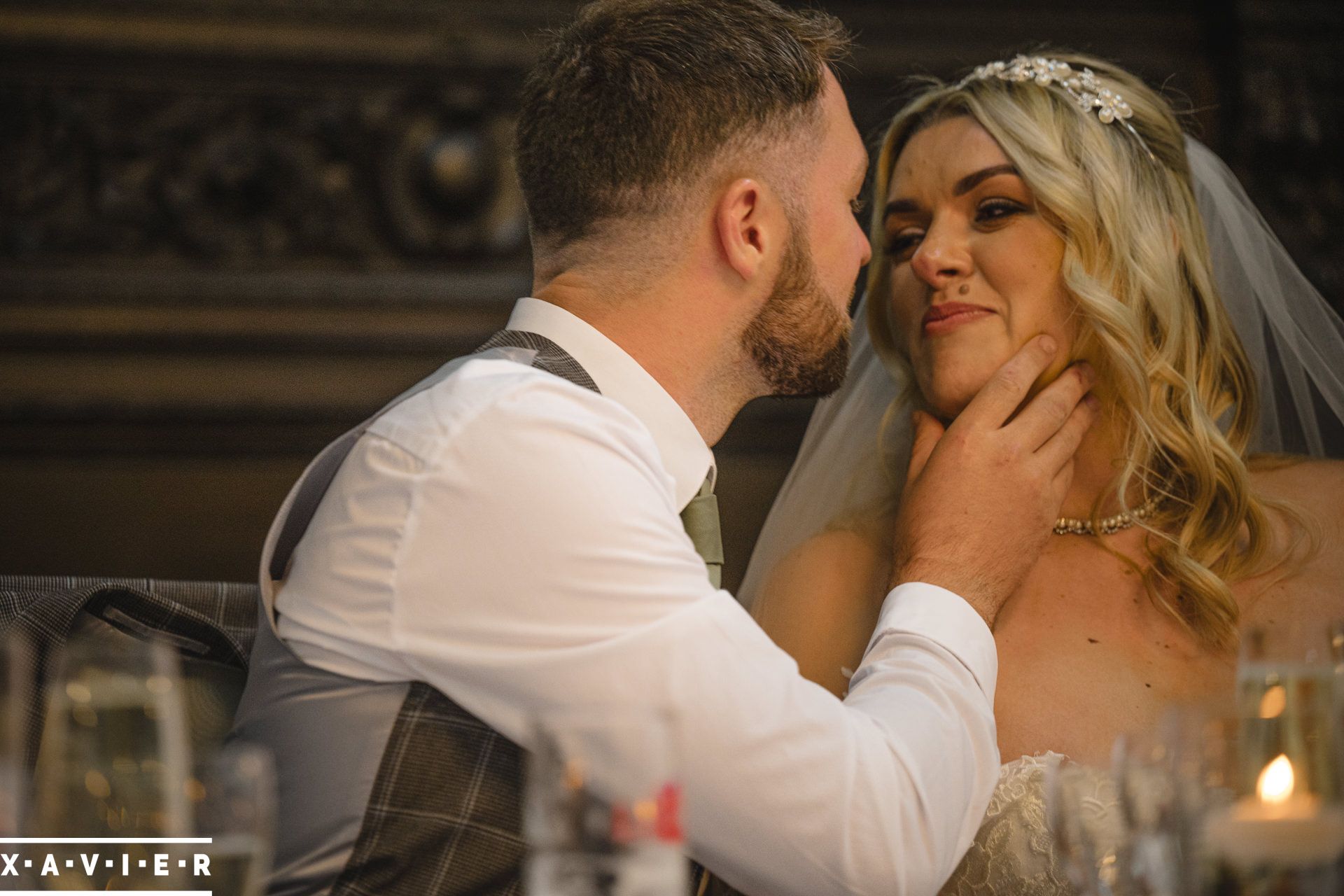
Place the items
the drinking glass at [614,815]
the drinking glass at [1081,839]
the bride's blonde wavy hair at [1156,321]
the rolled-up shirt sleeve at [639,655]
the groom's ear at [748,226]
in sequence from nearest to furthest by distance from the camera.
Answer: the drinking glass at [614,815] → the drinking glass at [1081,839] → the rolled-up shirt sleeve at [639,655] → the groom's ear at [748,226] → the bride's blonde wavy hair at [1156,321]

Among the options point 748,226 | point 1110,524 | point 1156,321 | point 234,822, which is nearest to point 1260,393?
point 1156,321

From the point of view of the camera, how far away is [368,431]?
129cm

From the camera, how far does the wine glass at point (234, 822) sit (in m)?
0.81

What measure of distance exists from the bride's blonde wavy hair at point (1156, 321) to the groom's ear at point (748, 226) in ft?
1.68

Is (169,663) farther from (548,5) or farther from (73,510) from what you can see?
(548,5)

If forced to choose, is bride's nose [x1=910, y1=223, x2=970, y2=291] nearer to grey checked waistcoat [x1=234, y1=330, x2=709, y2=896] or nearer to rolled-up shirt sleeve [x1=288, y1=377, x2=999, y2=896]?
rolled-up shirt sleeve [x1=288, y1=377, x2=999, y2=896]

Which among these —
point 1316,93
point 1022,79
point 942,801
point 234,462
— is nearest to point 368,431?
point 942,801

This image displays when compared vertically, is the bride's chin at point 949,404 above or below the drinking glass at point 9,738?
above

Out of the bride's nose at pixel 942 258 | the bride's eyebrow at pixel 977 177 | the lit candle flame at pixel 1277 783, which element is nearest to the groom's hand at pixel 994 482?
the bride's nose at pixel 942 258

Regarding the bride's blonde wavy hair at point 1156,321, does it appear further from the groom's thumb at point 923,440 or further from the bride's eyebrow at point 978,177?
the groom's thumb at point 923,440

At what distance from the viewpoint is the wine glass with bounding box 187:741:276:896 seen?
810mm

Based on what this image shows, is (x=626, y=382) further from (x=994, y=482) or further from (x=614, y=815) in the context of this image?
(x=614, y=815)

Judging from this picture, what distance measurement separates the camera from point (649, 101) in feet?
5.21

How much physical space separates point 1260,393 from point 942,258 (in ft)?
1.94
